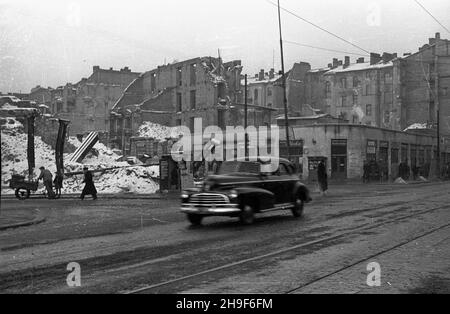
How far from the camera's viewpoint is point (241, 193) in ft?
46.5

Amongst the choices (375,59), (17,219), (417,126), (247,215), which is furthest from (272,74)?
(247,215)

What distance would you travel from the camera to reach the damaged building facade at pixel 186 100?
222 feet

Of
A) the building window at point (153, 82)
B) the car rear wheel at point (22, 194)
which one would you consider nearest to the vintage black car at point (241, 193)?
the car rear wheel at point (22, 194)

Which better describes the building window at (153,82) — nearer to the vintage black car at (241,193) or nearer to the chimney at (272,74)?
the chimney at (272,74)

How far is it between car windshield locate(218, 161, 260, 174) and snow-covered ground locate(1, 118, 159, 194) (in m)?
19.1

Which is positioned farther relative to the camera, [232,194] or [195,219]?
[195,219]

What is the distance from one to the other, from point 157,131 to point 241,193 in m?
57.8

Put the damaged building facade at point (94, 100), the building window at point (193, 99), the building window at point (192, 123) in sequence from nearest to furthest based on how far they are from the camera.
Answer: the building window at point (192, 123) < the building window at point (193, 99) < the damaged building facade at point (94, 100)

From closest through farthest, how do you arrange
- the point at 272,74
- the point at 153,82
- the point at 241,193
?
the point at 241,193 → the point at 153,82 → the point at 272,74

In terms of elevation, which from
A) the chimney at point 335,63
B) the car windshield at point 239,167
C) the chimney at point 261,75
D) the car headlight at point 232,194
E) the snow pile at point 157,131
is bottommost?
the car headlight at point 232,194

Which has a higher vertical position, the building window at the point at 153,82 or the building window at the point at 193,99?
the building window at the point at 153,82

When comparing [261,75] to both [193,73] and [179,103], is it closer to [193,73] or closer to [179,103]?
[179,103]
